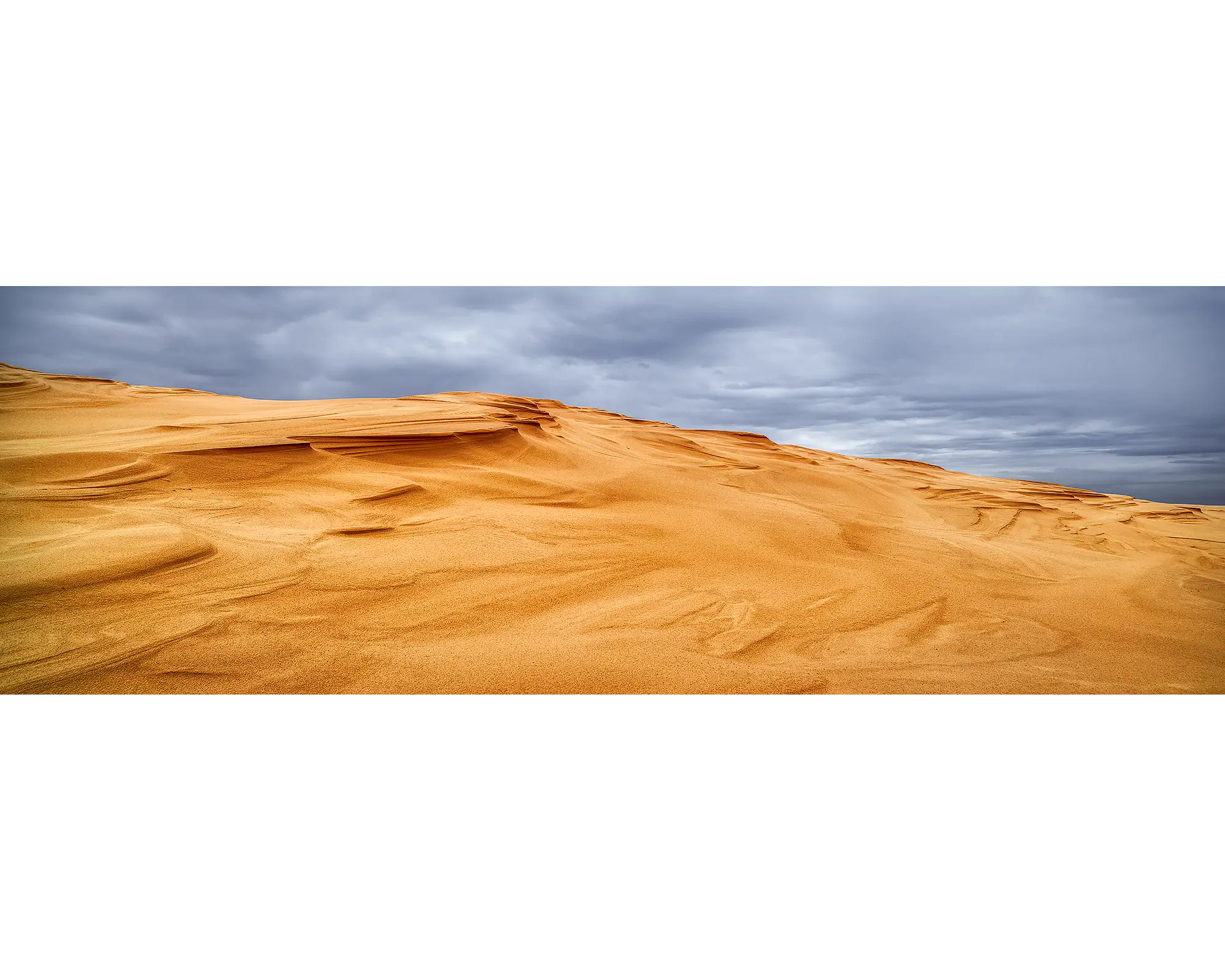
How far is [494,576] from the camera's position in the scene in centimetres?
305

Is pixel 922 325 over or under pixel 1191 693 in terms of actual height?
over

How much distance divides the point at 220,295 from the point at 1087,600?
594cm

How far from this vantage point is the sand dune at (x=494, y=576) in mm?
2447

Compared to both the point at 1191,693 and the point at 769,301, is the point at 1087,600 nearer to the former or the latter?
the point at 1191,693

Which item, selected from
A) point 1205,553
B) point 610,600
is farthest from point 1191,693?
point 1205,553

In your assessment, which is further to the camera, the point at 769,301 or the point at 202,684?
the point at 769,301

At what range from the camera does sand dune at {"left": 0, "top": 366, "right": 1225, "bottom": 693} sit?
8.03 ft

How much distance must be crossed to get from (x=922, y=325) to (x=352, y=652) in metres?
4.95

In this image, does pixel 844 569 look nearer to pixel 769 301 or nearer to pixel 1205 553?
pixel 769 301

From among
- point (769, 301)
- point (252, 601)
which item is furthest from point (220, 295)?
point (769, 301)

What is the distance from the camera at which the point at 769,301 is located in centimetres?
480

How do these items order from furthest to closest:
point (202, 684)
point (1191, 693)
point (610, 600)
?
point (610, 600) < point (1191, 693) < point (202, 684)

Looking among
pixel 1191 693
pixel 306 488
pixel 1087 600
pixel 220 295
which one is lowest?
pixel 1191 693

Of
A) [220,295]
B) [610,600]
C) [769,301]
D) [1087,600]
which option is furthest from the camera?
[769,301]
